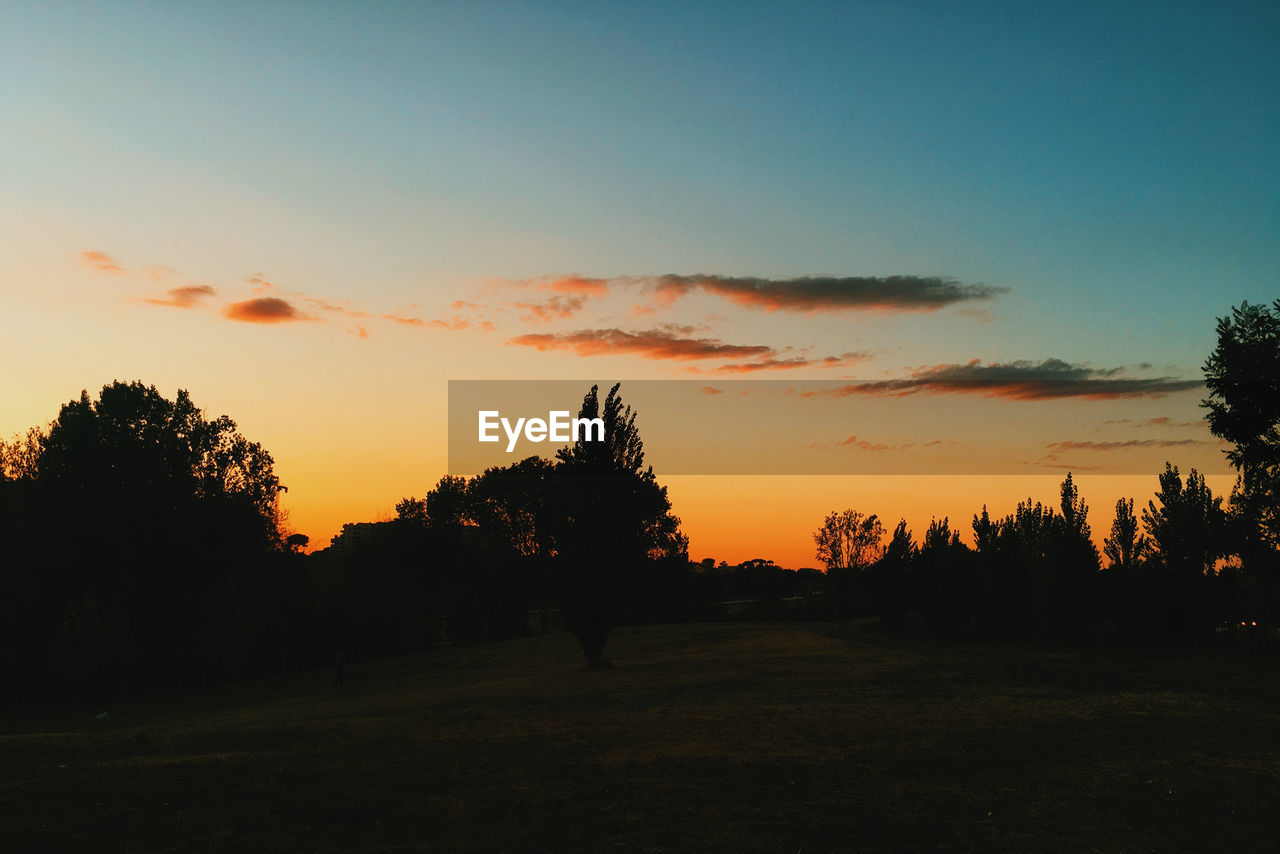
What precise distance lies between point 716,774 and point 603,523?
103ft

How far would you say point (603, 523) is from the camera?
166 feet

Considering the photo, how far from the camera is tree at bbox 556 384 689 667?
166ft

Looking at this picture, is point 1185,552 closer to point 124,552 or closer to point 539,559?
point 539,559

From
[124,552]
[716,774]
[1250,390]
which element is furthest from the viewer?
[124,552]

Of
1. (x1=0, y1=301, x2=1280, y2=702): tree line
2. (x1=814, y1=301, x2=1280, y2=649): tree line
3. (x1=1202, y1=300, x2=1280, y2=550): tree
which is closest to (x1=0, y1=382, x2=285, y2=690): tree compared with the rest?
(x1=0, y1=301, x2=1280, y2=702): tree line

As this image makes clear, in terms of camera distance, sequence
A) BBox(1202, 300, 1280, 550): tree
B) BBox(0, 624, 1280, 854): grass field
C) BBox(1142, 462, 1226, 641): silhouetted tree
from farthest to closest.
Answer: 1. BBox(1142, 462, 1226, 641): silhouetted tree
2. BBox(1202, 300, 1280, 550): tree
3. BBox(0, 624, 1280, 854): grass field

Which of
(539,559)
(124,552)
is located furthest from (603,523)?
(124,552)

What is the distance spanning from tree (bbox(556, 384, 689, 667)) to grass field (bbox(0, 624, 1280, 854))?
12940mm

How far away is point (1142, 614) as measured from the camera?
58.0 metres

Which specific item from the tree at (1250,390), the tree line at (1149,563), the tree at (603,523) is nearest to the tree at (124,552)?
the tree at (603,523)

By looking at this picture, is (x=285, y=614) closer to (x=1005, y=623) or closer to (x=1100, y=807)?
(x=1005, y=623)

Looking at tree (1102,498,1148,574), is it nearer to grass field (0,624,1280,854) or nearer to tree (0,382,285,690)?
grass field (0,624,1280,854)

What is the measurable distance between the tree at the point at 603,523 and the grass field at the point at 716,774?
1294 cm

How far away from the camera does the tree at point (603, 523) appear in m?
50.7
